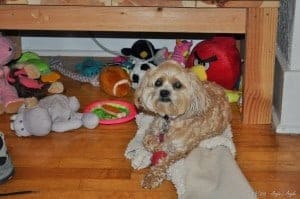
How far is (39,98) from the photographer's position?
238 centimetres

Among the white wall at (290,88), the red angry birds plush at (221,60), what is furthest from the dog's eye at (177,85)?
the red angry birds plush at (221,60)

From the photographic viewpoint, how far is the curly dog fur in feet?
5.78

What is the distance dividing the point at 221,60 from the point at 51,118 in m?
0.73

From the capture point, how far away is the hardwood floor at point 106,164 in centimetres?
A: 174

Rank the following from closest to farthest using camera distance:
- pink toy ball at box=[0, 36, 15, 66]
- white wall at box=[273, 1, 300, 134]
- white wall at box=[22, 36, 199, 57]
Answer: white wall at box=[273, 1, 300, 134]
pink toy ball at box=[0, 36, 15, 66]
white wall at box=[22, 36, 199, 57]

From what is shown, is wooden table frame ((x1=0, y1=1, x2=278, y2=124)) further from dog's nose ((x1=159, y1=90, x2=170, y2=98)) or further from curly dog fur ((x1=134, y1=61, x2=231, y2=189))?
dog's nose ((x1=159, y1=90, x2=170, y2=98))

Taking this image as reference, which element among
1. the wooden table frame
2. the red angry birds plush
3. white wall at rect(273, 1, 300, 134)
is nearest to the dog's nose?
the wooden table frame

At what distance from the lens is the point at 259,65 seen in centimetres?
208

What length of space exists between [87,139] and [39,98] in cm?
42

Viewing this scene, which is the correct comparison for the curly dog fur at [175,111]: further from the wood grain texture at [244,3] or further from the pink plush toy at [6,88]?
the pink plush toy at [6,88]

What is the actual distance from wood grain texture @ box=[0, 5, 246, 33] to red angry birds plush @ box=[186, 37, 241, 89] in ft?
0.93

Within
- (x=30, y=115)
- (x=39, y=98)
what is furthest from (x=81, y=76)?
(x=30, y=115)

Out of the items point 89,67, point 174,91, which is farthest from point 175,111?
point 89,67

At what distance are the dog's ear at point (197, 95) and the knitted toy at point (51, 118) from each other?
1.64 feet
